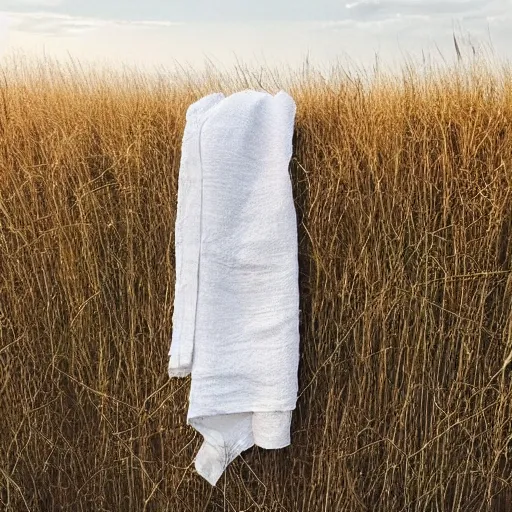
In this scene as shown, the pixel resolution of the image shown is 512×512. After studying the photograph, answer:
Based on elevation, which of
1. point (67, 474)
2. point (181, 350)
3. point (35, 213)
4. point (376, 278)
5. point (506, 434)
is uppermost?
point (35, 213)

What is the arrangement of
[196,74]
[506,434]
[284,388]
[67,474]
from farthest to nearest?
[196,74] < [67,474] < [506,434] < [284,388]

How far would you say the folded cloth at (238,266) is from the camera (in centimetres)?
158

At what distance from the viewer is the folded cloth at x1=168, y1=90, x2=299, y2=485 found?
5.19 ft

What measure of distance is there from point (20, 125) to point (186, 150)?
0.53 meters

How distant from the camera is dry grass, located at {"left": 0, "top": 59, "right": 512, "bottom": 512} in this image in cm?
167

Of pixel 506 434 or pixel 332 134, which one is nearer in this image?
pixel 332 134

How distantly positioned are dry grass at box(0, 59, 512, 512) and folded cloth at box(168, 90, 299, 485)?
4.1 inches

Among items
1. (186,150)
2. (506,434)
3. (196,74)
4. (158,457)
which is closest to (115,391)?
(158,457)

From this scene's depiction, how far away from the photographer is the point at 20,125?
186cm

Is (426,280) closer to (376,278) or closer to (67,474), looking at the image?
(376,278)

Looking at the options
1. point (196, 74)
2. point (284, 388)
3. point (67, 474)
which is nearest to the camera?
point (284, 388)

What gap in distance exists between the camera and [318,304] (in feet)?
5.53

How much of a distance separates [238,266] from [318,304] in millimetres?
224

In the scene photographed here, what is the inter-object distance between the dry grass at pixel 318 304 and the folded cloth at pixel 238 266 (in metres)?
0.10
